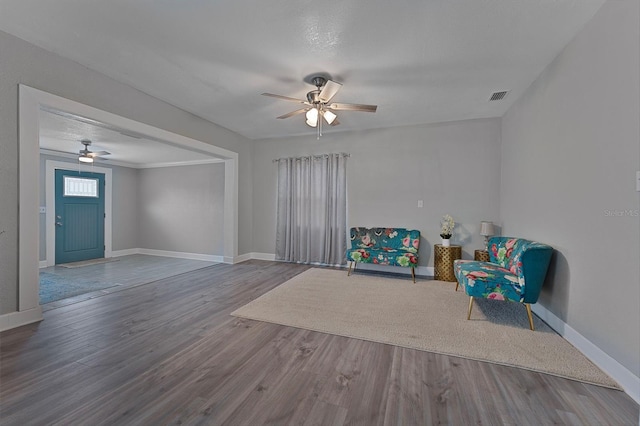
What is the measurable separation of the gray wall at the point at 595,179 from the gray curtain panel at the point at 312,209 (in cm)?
300

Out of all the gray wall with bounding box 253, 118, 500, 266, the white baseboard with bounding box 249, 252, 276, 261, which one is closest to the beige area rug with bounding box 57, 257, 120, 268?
the white baseboard with bounding box 249, 252, 276, 261

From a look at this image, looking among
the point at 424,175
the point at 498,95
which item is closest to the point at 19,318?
the point at 424,175

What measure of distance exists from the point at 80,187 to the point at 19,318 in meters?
4.69

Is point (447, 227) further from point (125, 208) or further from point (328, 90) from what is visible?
point (125, 208)

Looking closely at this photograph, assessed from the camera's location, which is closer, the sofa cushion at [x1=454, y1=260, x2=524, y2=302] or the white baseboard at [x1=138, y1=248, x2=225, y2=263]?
the sofa cushion at [x1=454, y1=260, x2=524, y2=302]

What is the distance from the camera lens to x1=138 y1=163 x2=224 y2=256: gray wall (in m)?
6.16

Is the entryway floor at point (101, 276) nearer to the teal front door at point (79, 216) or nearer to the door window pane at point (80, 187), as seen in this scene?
the teal front door at point (79, 216)

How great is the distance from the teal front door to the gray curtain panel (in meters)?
4.39

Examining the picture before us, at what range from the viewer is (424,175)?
185 inches

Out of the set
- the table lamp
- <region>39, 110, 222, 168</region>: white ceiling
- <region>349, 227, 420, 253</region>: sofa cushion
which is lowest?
<region>349, 227, 420, 253</region>: sofa cushion

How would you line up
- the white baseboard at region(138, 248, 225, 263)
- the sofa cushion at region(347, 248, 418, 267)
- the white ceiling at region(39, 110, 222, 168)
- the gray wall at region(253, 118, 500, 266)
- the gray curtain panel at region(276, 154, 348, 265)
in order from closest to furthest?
1. the white ceiling at region(39, 110, 222, 168)
2. the sofa cushion at region(347, 248, 418, 267)
3. the gray wall at region(253, 118, 500, 266)
4. the gray curtain panel at region(276, 154, 348, 265)
5. the white baseboard at region(138, 248, 225, 263)

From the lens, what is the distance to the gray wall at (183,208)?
243 inches

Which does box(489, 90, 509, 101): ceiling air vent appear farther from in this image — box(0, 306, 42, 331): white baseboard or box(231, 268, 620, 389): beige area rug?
box(0, 306, 42, 331): white baseboard

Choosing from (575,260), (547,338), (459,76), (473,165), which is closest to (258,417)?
(547,338)
